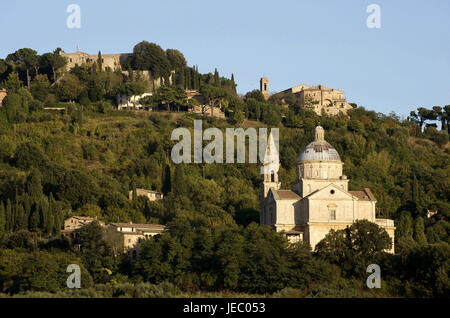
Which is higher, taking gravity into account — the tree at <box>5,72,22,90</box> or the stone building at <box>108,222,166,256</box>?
the tree at <box>5,72,22,90</box>

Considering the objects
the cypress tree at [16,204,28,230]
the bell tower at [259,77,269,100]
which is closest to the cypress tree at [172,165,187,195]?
the cypress tree at [16,204,28,230]

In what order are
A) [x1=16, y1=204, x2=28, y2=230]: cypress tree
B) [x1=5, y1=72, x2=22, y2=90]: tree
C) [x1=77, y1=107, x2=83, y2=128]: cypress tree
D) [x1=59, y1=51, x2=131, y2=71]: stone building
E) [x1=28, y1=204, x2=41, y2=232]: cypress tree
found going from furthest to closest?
1. [x1=59, y1=51, x2=131, y2=71]: stone building
2. [x1=5, y1=72, x2=22, y2=90]: tree
3. [x1=77, y1=107, x2=83, y2=128]: cypress tree
4. [x1=28, y1=204, x2=41, y2=232]: cypress tree
5. [x1=16, y1=204, x2=28, y2=230]: cypress tree

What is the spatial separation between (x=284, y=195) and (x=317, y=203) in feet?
8.56

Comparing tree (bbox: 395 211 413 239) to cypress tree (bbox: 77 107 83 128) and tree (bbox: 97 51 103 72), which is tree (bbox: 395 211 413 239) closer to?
cypress tree (bbox: 77 107 83 128)

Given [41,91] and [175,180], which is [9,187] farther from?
[41,91]

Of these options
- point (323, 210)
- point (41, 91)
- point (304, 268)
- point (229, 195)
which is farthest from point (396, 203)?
point (41, 91)

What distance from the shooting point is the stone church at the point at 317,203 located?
63062mm

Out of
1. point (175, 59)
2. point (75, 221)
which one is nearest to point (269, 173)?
point (75, 221)

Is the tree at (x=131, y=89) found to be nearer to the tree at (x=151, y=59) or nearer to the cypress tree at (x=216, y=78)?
the tree at (x=151, y=59)

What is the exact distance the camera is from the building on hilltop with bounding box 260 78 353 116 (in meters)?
117

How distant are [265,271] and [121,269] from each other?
Answer: 989cm

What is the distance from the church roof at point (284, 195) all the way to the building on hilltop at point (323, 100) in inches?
2025

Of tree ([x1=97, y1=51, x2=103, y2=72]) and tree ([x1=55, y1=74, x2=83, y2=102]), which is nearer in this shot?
tree ([x1=55, y1=74, x2=83, y2=102])

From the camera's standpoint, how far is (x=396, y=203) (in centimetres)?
8269
